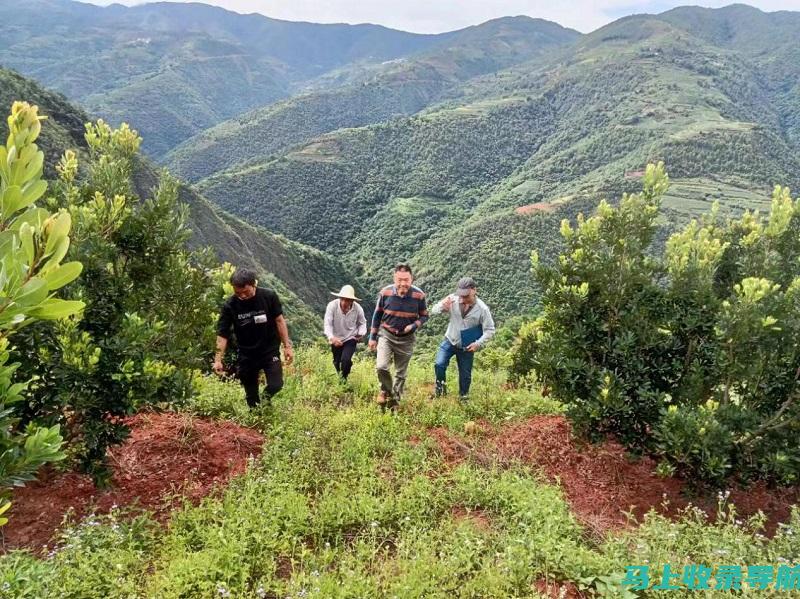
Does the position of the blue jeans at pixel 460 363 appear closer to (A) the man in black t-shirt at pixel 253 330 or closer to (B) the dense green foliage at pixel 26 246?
(A) the man in black t-shirt at pixel 253 330

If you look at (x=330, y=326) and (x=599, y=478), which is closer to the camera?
(x=599, y=478)

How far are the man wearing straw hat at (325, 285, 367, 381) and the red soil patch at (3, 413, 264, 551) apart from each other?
1.81 m

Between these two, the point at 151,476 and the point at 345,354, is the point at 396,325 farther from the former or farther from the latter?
the point at 151,476

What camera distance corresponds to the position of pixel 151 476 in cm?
398

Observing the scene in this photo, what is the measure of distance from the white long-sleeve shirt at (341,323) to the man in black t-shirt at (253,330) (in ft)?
4.75

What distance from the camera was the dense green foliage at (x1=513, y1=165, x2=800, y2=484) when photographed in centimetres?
382

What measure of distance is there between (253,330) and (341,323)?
1.75 metres

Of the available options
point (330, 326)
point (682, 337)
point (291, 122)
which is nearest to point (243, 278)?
point (330, 326)

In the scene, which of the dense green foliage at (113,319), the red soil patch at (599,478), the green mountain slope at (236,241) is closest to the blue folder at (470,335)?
the red soil patch at (599,478)

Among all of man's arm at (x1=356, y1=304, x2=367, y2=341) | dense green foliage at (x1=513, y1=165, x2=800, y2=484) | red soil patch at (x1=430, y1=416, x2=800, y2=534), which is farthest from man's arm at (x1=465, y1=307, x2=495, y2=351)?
man's arm at (x1=356, y1=304, x2=367, y2=341)

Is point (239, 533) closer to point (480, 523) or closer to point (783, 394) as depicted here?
point (480, 523)

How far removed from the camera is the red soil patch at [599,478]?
415 cm

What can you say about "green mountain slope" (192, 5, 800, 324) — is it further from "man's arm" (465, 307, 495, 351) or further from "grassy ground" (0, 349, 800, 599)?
"grassy ground" (0, 349, 800, 599)

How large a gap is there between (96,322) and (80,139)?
44.9m
